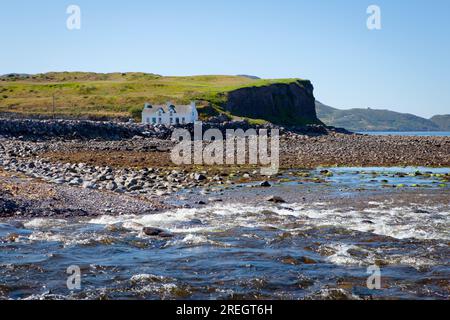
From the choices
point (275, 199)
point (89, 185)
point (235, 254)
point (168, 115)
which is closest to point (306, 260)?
point (235, 254)

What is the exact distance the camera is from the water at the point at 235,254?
1350cm

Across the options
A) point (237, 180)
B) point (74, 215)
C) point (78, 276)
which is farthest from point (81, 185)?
point (78, 276)

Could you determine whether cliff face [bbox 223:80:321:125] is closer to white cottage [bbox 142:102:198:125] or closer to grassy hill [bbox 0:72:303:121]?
grassy hill [bbox 0:72:303:121]

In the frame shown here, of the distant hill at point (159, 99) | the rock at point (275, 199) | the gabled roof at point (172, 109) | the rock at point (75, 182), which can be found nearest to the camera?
the rock at point (275, 199)

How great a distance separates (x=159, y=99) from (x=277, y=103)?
4284 centimetres

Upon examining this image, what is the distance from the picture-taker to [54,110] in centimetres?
11331

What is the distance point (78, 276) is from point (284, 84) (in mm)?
152983

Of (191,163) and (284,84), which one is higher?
(284,84)

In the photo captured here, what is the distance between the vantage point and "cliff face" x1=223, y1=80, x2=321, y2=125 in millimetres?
141250

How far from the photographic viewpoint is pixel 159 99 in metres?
126

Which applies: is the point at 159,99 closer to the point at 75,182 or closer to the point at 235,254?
the point at 75,182

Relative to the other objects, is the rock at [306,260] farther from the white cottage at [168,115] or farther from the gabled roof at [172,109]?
the gabled roof at [172,109]

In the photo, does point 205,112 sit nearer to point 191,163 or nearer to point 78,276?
point 191,163

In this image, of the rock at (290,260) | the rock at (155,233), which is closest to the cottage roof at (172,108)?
the rock at (155,233)
